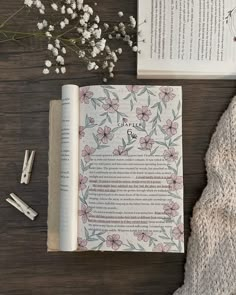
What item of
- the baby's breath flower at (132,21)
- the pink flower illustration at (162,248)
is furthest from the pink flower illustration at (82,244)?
the baby's breath flower at (132,21)

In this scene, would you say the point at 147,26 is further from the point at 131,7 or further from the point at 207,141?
the point at 207,141

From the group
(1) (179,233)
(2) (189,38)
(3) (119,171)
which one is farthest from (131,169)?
(2) (189,38)

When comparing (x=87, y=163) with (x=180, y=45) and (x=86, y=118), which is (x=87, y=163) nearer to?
(x=86, y=118)

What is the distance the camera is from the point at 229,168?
2.44 feet

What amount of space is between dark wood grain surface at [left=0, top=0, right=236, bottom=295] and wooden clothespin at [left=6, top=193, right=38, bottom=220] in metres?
0.01

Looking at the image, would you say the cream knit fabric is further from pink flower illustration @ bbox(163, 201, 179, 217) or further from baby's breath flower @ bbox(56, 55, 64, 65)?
baby's breath flower @ bbox(56, 55, 64, 65)

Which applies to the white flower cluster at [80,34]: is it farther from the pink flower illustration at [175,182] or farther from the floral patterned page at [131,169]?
the pink flower illustration at [175,182]

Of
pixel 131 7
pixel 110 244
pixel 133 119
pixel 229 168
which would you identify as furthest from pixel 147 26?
pixel 110 244

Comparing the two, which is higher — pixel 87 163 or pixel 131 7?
pixel 131 7

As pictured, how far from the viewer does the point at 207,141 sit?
78 cm

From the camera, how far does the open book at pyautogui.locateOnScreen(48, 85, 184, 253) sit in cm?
74

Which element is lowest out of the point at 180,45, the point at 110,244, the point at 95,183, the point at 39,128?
the point at 110,244

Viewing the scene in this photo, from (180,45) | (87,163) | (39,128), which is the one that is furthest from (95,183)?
(180,45)

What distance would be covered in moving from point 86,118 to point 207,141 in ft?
0.73
